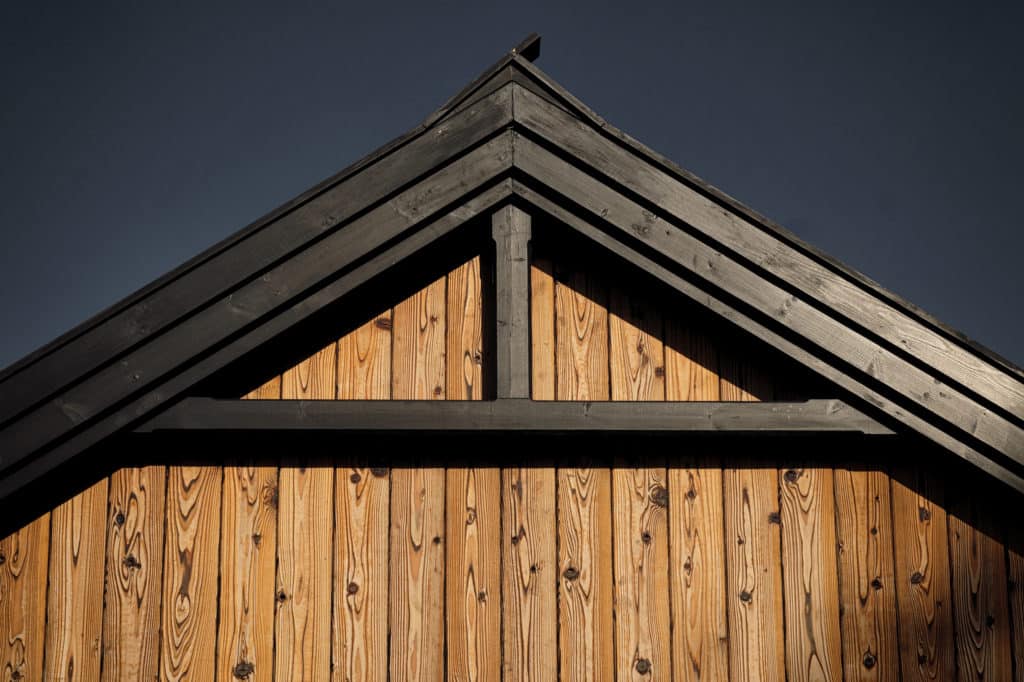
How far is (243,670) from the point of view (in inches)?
127

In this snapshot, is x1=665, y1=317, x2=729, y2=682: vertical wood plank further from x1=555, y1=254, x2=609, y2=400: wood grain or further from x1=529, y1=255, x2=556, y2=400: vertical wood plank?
x1=529, y1=255, x2=556, y2=400: vertical wood plank

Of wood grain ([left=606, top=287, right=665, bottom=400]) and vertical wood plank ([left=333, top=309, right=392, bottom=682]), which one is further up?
wood grain ([left=606, top=287, right=665, bottom=400])

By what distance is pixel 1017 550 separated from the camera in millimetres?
3350

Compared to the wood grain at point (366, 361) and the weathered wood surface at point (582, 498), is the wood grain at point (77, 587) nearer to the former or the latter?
the wood grain at point (366, 361)

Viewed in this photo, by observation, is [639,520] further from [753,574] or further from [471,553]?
[471,553]

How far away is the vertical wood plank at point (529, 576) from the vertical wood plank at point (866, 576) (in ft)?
3.59

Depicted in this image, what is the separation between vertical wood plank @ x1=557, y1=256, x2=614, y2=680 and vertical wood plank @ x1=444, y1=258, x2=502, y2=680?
25 centimetres

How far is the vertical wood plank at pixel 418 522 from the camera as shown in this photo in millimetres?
3244

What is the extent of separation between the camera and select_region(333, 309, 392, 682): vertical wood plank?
324cm

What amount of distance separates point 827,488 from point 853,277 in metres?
0.81

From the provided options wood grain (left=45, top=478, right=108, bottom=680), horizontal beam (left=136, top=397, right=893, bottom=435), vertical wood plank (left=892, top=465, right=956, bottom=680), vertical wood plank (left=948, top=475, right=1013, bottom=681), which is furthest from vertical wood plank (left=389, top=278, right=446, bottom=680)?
vertical wood plank (left=948, top=475, right=1013, bottom=681)

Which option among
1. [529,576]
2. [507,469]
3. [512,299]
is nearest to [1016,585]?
[529,576]

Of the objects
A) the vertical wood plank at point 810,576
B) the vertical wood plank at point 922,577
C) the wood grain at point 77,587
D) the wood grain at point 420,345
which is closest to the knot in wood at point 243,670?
the wood grain at point 77,587

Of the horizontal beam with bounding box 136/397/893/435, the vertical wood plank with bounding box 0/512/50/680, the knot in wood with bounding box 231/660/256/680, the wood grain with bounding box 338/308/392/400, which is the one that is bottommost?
the knot in wood with bounding box 231/660/256/680
